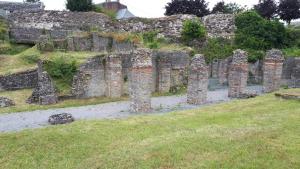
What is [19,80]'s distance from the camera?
2027cm

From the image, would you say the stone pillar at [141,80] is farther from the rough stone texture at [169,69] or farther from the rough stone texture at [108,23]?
the rough stone texture at [108,23]

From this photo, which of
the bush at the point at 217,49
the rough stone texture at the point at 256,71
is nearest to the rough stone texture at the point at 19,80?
the bush at the point at 217,49

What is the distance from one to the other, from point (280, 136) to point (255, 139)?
0.76 meters

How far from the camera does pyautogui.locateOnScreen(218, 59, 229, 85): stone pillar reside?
26016 millimetres

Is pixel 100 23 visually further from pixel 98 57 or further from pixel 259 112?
pixel 259 112

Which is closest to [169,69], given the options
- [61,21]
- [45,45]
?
[45,45]

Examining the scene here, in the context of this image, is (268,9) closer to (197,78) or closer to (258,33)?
(258,33)

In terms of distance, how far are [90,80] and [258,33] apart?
14.7 meters

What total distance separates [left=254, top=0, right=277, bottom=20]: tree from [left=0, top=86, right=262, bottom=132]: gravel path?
1964cm

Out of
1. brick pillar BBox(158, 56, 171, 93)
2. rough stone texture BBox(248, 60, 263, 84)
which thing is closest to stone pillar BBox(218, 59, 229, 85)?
rough stone texture BBox(248, 60, 263, 84)

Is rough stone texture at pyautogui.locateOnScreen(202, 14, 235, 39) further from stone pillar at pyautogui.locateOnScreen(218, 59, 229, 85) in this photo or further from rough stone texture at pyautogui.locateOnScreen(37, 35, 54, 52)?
rough stone texture at pyautogui.locateOnScreen(37, 35, 54, 52)

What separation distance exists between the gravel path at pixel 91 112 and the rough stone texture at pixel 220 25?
1193cm

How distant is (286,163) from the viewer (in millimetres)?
8891

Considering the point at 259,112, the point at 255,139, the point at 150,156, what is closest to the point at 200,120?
the point at 259,112
